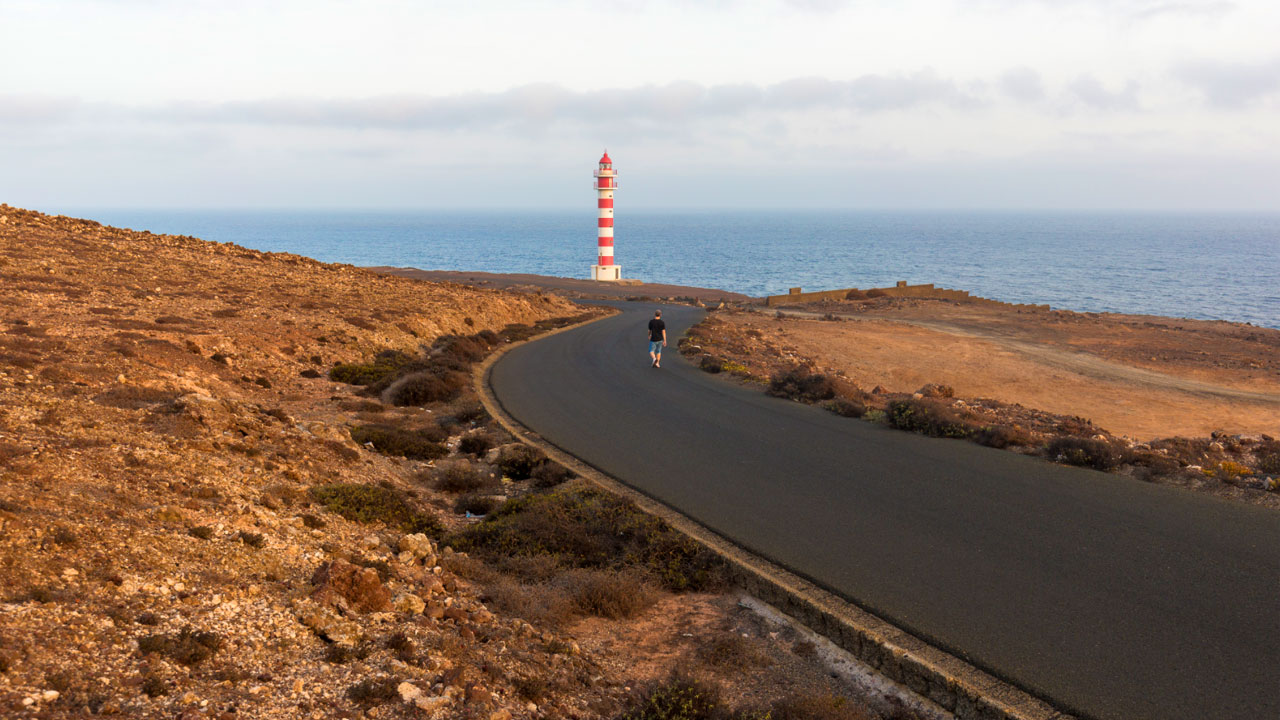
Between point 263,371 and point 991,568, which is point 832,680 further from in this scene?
point 263,371

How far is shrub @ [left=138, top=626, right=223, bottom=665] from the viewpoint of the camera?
5473mm

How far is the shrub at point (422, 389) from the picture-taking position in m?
18.4

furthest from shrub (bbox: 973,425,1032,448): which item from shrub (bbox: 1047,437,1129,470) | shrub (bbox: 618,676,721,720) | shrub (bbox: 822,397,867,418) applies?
shrub (bbox: 618,676,721,720)

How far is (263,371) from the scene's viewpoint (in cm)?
1941

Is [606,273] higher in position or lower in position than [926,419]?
higher

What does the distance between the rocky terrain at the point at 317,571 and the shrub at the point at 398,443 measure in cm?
5

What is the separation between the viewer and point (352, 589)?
7.18 m

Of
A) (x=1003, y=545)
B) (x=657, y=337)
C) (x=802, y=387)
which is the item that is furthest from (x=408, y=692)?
(x=657, y=337)

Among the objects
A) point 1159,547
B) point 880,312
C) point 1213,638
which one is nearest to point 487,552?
point 1213,638

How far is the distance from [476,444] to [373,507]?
467 cm

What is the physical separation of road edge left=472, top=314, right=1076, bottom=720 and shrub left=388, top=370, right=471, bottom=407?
948 centimetres

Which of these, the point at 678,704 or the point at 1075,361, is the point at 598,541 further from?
the point at 1075,361

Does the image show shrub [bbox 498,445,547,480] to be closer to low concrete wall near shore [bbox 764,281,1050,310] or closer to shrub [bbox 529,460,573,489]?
shrub [bbox 529,460,573,489]

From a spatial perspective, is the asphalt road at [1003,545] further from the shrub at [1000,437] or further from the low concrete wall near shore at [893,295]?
the low concrete wall near shore at [893,295]
